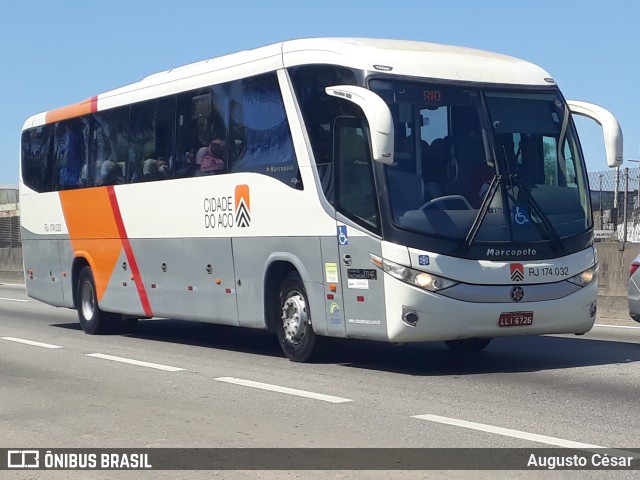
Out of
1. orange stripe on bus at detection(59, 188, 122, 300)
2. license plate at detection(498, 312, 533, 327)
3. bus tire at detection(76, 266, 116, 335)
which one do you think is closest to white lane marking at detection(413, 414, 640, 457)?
license plate at detection(498, 312, 533, 327)

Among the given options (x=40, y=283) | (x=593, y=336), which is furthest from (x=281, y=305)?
(x=40, y=283)

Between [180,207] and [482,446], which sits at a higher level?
[180,207]

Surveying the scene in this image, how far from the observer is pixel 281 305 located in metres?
13.6

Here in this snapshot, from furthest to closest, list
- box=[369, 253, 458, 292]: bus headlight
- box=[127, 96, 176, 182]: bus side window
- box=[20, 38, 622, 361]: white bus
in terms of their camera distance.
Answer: box=[127, 96, 176, 182]: bus side window, box=[20, 38, 622, 361]: white bus, box=[369, 253, 458, 292]: bus headlight

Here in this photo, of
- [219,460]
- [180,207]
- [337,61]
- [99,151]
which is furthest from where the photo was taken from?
[99,151]

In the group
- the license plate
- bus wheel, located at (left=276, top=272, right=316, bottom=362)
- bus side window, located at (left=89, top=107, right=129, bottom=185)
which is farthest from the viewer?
bus side window, located at (left=89, top=107, right=129, bottom=185)

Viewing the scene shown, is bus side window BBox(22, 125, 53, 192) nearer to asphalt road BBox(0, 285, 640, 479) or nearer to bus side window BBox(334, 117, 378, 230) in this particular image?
asphalt road BBox(0, 285, 640, 479)

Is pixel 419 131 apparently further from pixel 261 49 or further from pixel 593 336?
pixel 593 336

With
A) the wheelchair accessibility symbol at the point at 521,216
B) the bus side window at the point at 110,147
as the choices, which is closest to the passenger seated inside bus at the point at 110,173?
the bus side window at the point at 110,147

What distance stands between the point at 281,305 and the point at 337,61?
9.81 feet

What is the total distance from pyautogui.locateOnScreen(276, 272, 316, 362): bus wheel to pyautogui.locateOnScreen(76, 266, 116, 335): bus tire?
5617 millimetres

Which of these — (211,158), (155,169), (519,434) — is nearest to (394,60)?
(211,158)

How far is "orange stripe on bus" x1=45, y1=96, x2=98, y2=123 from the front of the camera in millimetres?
18633

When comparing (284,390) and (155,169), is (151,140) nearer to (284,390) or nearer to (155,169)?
(155,169)
